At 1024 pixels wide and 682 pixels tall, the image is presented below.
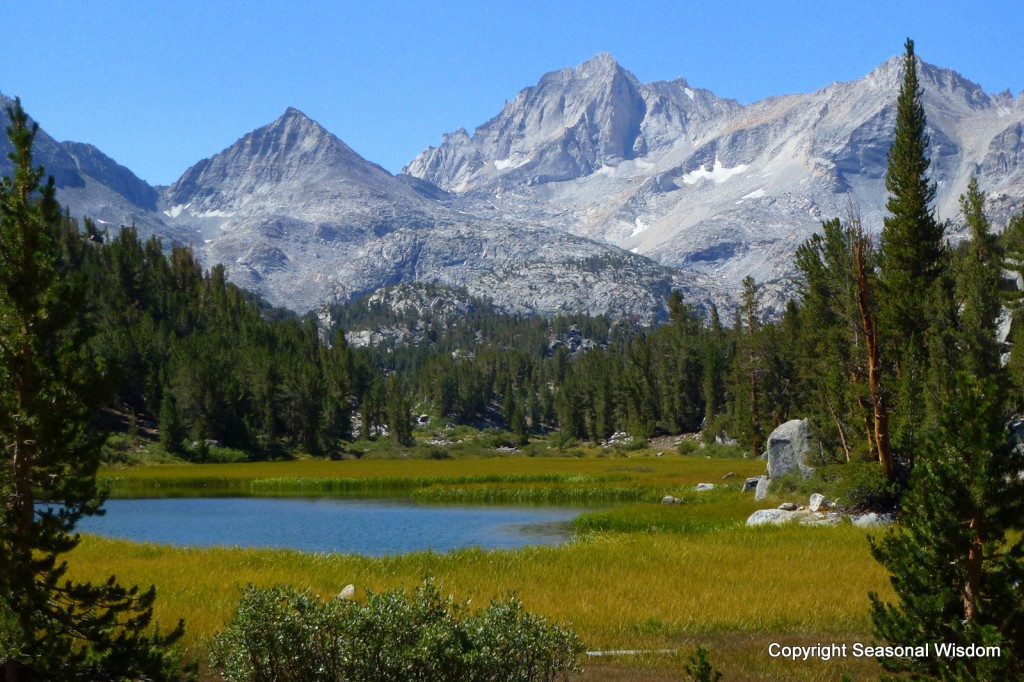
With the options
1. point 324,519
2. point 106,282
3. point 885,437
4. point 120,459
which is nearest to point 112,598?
point 885,437

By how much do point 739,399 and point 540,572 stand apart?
2771 inches

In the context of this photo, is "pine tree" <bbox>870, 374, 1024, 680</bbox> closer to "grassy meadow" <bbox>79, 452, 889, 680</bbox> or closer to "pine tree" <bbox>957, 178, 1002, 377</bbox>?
"grassy meadow" <bbox>79, 452, 889, 680</bbox>

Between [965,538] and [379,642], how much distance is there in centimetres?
703

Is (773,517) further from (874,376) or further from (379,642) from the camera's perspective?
(379,642)

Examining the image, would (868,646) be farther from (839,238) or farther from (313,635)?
(839,238)

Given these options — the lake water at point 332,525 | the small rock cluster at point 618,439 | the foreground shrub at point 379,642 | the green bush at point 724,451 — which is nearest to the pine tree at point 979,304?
the lake water at point 332,525

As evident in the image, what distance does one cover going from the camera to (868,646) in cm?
1496

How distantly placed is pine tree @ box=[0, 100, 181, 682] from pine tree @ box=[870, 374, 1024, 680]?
31.0 feet

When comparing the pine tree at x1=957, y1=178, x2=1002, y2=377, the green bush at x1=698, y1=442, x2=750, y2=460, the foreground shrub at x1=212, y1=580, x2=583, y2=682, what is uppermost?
the pine tree at x1=957, y1=178, x2=1002, y2=377

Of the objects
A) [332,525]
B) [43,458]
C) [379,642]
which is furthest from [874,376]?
[43,458]

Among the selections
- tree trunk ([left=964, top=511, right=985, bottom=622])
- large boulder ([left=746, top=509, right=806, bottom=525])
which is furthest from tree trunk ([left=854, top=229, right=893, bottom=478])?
tree trunk ([left=964, top=511, right=985, bottom=622])

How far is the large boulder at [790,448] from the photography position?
4241cm

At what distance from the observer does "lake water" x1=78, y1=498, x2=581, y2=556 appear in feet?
116

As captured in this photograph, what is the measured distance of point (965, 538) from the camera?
32.4 feet
